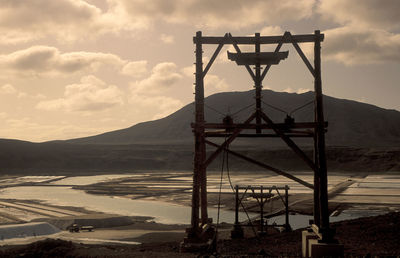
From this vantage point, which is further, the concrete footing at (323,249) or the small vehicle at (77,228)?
the small vehicle at (77,228)

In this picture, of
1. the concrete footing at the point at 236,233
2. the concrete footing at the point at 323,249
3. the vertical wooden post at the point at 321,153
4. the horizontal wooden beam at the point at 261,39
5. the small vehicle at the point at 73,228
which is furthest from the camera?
the small vehicle at the point at 73,228

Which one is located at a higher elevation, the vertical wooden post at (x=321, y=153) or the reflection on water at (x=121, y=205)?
the vertical wooden post at (x=321, y=153)

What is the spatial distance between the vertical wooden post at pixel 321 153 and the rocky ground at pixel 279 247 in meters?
0.91

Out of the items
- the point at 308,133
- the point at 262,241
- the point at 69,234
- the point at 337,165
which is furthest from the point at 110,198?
the point at 337,165

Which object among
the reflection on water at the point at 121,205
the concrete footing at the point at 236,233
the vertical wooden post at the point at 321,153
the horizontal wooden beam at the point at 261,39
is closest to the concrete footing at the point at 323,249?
the vertical wooden post at the point at 321,153

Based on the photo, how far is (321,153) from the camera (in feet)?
36.8

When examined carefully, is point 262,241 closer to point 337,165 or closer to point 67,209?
point 67,209

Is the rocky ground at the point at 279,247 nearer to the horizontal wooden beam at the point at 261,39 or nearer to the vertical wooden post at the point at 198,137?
the vertical wooden post at the point at 198,137

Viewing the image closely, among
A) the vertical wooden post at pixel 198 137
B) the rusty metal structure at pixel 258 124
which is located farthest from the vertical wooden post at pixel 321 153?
the vertical wooden post at pixel 198 137

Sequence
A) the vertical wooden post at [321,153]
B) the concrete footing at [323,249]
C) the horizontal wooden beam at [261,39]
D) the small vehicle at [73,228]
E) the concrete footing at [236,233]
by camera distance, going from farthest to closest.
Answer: the small vehicle at [73,228]
the concrete footing at [236,233]
the horizontal wooden beam at [261,39]
the vertical wooden post at [321,153]
the concrete footing at [323,249]

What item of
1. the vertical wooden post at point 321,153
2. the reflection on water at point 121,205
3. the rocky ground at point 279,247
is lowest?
the reflection on water at point 121,205

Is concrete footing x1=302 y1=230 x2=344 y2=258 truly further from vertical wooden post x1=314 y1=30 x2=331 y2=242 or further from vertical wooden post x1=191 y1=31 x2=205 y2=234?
vertical wooden post x1=191 y1=31 x2=205 y2=234

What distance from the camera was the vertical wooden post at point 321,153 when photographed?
36.1 feet

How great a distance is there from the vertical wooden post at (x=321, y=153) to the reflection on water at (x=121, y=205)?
86.2 feet
